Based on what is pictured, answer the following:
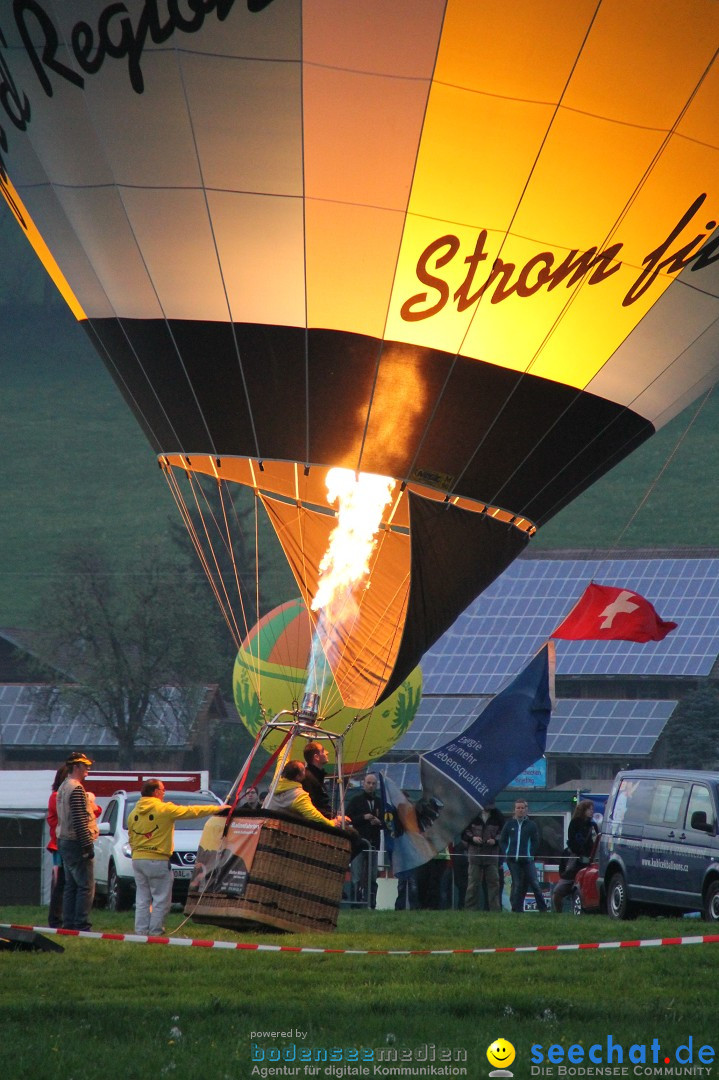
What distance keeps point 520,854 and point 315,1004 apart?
890cm

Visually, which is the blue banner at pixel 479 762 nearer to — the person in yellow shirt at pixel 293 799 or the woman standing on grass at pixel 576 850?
the woman standing on grass at pixel 576 850

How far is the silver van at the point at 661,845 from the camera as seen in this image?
1338cm

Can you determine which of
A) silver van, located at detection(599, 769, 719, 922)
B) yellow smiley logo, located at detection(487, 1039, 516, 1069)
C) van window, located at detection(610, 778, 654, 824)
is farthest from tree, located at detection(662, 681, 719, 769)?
yellow smiley logo, located at detection(487, 1039, 516, 1069)

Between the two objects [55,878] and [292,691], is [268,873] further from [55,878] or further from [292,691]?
[292,691]

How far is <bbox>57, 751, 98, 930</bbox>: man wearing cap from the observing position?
1219 centimetres

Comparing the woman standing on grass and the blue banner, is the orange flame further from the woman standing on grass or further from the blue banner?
the woman standing on grass

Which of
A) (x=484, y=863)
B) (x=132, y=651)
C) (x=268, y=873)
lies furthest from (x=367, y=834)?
(x=132, y=651)

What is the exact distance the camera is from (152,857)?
11.7m

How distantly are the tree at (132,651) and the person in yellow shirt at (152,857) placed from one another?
4067 centimetres

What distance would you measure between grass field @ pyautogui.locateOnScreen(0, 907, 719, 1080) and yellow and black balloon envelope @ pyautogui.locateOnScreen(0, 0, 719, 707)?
3.69 metres

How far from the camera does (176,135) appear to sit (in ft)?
35.2

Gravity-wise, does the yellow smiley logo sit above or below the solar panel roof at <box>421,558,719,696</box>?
below

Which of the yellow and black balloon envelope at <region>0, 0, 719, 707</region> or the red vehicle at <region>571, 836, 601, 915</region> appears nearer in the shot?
the yellow and black balloon envelope at <region>0, 0, 719, 707</region>

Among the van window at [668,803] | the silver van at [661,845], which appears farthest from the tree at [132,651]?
the van window at [668,803]
